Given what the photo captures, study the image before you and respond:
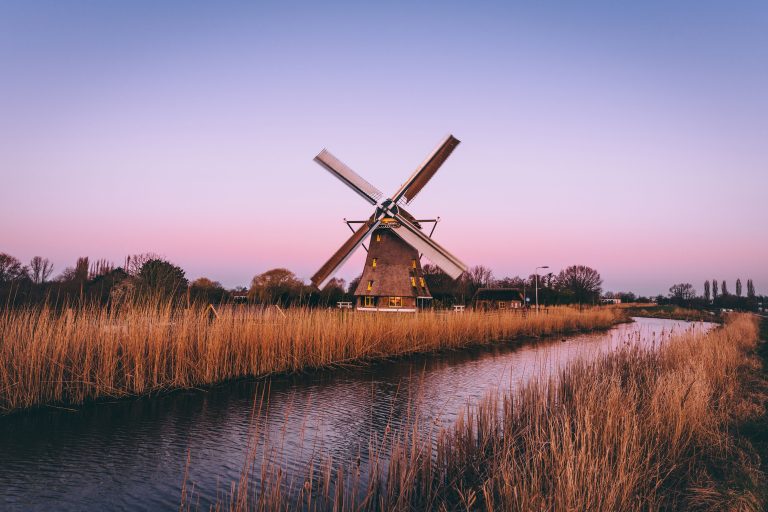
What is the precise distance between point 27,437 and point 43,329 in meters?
1.94

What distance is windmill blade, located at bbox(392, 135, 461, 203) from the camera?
22344mm

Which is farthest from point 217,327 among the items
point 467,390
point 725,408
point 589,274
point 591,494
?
point 589,274

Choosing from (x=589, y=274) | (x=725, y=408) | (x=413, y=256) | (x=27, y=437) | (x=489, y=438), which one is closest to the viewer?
(x=489, y=438)

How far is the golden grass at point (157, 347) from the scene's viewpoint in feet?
22.0

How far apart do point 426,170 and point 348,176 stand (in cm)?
406

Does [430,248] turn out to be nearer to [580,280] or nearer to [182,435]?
[182,435]

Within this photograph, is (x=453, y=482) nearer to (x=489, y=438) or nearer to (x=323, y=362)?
(x=489, y=438)

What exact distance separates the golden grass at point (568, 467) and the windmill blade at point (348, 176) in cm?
1708

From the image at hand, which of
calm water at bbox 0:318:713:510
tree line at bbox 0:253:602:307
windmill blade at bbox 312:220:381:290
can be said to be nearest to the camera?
calm water at bbox 0:318:713:510

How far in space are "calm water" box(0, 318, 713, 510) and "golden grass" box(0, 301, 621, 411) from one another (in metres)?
0.39

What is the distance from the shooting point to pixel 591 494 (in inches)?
119

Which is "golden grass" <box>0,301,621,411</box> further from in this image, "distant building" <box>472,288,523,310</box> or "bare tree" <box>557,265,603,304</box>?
"bare tree" <box>557,265,603,304</box>

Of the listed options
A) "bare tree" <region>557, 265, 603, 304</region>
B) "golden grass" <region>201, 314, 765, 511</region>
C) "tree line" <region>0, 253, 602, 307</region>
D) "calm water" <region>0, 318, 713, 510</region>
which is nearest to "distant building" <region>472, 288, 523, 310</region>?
"tree line" <region>0, 253, 602, 307</region>

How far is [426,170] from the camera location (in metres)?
22.7
